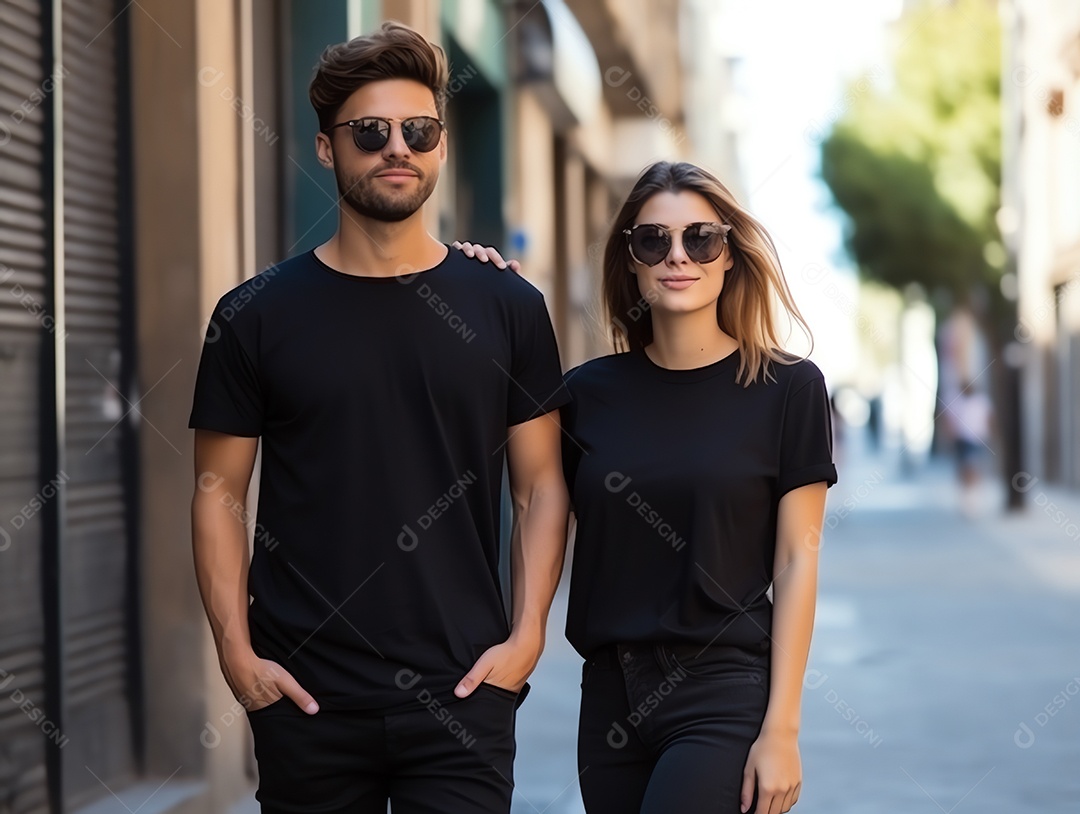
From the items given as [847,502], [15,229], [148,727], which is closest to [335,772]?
[15,229]

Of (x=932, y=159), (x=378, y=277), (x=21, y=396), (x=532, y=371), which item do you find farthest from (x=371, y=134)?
(x=932, y=159)

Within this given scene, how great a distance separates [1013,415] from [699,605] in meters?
19.4

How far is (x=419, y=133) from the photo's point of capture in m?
3.08

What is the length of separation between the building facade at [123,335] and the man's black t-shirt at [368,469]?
3.07 ft

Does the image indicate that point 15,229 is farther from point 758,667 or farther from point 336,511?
point 758,667

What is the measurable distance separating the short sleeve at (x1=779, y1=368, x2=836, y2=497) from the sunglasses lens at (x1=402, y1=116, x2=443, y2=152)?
0.90m

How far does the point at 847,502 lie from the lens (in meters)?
26.2

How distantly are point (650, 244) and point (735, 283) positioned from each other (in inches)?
8.5

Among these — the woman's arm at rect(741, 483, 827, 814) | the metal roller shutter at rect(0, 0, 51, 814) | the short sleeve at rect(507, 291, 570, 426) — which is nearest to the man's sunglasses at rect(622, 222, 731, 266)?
the short sleeve at rect(507, 291, 570, 426)

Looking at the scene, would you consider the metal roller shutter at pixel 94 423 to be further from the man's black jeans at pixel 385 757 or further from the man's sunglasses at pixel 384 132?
the man's sunglasses at pixel 384 132

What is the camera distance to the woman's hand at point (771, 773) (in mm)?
2984

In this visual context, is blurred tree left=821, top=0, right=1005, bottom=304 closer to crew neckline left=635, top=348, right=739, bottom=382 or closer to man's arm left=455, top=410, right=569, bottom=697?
crew neckline left=635, top=348, right=739, bottom=382

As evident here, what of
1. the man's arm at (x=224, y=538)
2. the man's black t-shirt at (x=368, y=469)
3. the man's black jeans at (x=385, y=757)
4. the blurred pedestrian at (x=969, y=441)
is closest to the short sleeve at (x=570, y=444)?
the man's black t-shirt at (x=368, y=469)

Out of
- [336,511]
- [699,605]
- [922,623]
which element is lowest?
[922,623]
